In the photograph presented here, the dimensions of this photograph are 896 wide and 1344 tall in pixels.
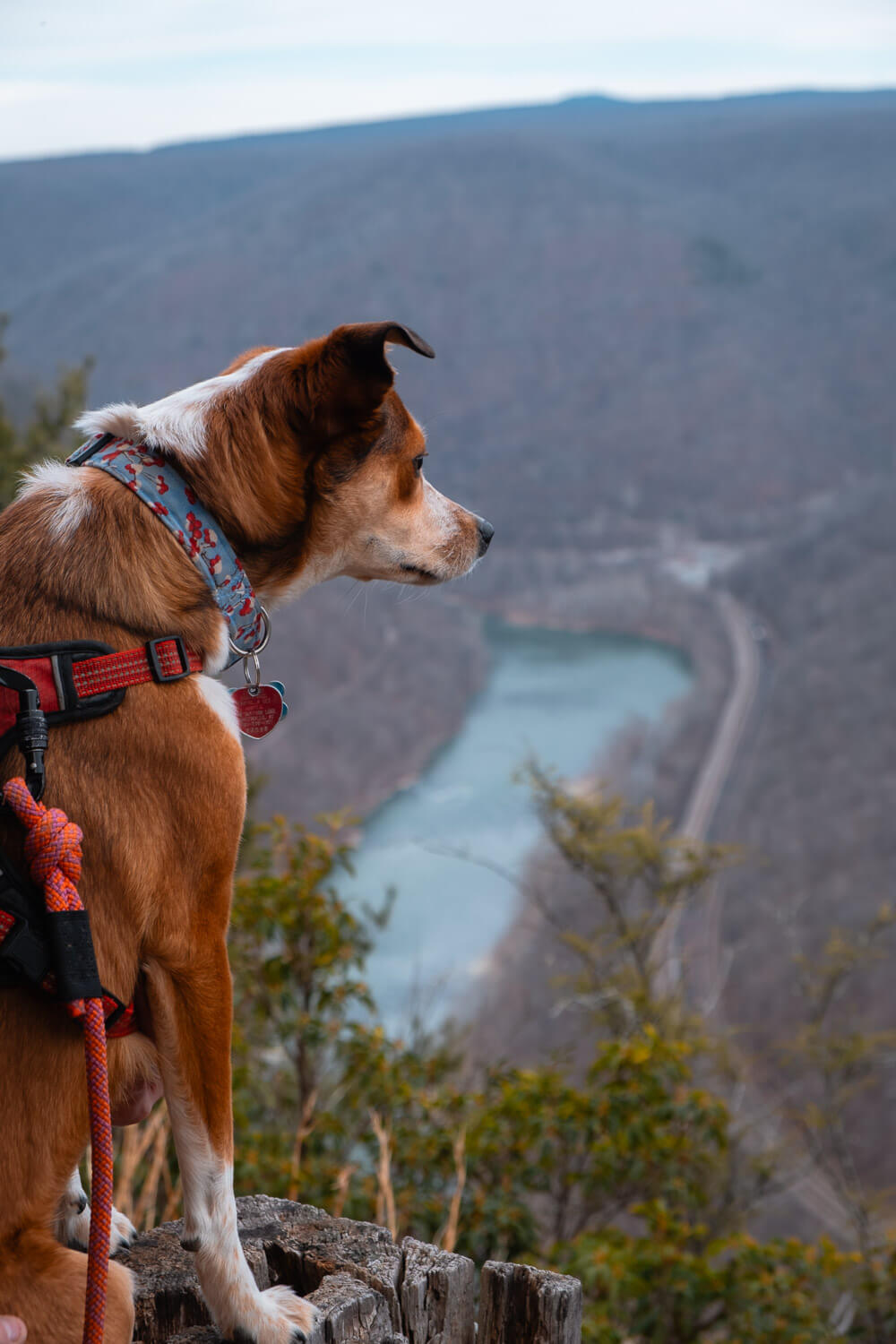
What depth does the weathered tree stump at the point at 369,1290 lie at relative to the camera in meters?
2.30

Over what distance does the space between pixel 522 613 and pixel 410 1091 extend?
151 feet

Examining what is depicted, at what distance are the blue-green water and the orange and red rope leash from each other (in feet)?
39.8

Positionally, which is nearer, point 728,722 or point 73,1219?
point 73,1219

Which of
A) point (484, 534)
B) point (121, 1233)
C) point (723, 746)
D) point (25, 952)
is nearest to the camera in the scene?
point (25, 952)

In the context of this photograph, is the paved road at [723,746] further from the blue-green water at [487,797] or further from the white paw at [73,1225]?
the white paw at [73,1225]

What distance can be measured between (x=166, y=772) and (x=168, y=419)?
71 cm

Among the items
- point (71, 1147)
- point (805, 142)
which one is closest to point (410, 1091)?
point (71, 1147)

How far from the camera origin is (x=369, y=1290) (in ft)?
7.62

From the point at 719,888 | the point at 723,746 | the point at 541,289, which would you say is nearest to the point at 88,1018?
the point at 719,888

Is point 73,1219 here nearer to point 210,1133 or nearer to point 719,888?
point 210,1133

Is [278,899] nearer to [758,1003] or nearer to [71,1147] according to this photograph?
[71,1147]

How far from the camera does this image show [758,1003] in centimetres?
2412

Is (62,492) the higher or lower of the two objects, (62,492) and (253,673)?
the higher

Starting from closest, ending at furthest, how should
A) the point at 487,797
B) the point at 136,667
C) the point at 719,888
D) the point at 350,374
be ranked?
the point at 136,667 < the point at 350,374 < the point at 719,888 < the point at 487,797
